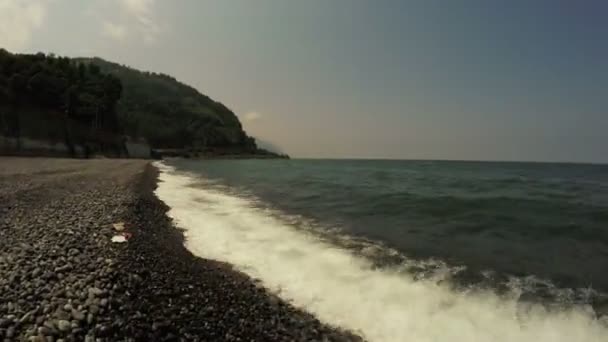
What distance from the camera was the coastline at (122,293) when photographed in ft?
15.8

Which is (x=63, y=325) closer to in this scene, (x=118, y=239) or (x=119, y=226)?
(x=118, y=239)

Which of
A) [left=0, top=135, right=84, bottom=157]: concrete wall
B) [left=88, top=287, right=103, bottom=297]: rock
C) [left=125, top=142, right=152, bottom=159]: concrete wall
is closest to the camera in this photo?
[left=88, top=287, right=103, bottom=297]: rock

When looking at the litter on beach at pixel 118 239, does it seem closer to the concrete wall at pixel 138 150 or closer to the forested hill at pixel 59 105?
the forested hill at pixel 59 105

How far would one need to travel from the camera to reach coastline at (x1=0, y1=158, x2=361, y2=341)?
15.8ft

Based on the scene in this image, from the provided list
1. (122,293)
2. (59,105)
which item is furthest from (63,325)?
(59,105)

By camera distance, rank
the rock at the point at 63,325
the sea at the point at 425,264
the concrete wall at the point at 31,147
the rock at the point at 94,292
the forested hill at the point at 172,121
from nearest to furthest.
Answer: the rock at the point at 63,325 < the rock at the point at 94,292 < the sea at the point at 425,264 < the concrete wall at the point at 31,147 < the forested hill at the point at 172,121

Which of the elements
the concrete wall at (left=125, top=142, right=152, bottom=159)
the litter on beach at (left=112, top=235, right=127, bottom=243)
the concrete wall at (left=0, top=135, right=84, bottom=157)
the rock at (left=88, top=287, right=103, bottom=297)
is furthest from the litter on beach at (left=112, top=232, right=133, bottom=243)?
the concrete wall at (left=125, top=142, right=152, bottom=159)

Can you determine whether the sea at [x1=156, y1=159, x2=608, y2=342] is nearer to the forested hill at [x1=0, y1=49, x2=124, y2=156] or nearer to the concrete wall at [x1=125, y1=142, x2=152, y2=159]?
the forested hill at [x1=0, y1=49, x2=124, y2=156]

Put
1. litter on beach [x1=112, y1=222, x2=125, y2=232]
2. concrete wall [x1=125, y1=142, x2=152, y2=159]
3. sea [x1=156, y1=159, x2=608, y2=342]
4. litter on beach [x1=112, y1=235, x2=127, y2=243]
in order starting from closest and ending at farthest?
sea [x1=156, y1=159, x2=608, y2=342]
litter on beach [x1=112, y1=235, x2=127, y2=243]
litter on beach [x1=112, y1=222, x2=125, y2=232]
concrete wall [x1=125, y1=142, x2=152, y2=159]

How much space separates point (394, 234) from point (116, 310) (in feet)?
35.7

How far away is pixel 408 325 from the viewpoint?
657cm

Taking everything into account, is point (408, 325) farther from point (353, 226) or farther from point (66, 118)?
point (66, 118)

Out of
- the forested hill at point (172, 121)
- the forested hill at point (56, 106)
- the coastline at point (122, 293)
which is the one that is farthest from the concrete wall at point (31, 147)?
the forested hill at point (172, 121)

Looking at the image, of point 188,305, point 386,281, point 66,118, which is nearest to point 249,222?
point 386,281
